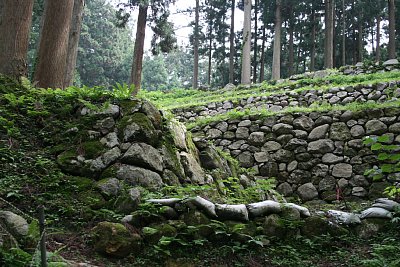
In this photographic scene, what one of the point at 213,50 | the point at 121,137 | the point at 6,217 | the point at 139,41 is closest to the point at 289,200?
the point at 121,137

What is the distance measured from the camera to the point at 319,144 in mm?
7742

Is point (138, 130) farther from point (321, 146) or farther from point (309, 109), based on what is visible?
point (309, 109)

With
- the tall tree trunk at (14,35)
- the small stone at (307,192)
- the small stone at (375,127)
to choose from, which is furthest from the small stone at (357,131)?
the tall tree trunk at (14,35)

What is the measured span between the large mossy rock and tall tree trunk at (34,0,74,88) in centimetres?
418

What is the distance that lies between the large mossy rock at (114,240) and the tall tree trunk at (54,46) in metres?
4.18

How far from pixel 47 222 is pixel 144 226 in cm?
89

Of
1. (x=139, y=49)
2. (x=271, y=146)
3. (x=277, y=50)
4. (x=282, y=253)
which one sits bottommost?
(x=282, y=253)

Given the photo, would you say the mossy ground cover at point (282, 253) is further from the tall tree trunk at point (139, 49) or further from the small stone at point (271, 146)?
the tall tree trunk at point (139, 49)

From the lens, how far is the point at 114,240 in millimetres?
3119

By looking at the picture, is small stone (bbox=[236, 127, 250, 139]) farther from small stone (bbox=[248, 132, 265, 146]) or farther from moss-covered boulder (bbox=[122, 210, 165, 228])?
moss-covered boulder (bbox=[122, 210, 165, 228])

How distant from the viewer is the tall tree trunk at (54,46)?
21.6ft

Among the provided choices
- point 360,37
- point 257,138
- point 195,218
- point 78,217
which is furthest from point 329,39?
point 78,217

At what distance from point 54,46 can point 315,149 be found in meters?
5.75

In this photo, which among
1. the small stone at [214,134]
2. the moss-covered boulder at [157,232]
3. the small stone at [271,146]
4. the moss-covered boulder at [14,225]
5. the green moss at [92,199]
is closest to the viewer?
the moss-covered boulder at [14,225]
